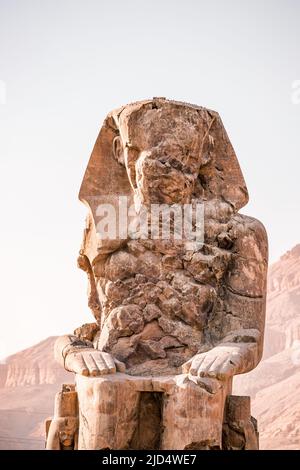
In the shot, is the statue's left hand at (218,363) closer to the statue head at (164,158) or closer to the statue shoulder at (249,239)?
the statue shoulder at (249,239)

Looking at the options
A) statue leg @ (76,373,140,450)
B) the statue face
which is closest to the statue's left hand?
statue leg @ (76,373,140,450)

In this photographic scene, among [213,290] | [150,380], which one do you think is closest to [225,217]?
[213,290]

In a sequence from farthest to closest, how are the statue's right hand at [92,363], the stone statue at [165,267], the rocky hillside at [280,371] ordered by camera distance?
the rocky hillside at [280,371] < the stone statue at [165,267] < the statue's right hand at [92,363]

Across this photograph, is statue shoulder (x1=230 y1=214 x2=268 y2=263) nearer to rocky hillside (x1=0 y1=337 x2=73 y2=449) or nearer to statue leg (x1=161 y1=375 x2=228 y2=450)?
statue leg (x1=161 y1=375 x2=228 y2=450)

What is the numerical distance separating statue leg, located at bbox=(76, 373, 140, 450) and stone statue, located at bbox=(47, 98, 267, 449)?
0.36ft

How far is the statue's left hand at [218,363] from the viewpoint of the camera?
17.9 feet

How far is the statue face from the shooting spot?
645cm

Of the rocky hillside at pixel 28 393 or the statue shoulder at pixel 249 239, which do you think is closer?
the statue shoulder at pixel 249 239

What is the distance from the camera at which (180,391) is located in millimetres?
5387

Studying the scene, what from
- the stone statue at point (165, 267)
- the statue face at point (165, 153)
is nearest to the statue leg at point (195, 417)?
the stone statue at point (165, 267)

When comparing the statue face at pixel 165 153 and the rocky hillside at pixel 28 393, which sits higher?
the statue face at pixel 165 153

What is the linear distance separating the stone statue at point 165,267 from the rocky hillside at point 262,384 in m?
14.0

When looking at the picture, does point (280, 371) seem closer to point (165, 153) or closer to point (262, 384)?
point (262, 384)
